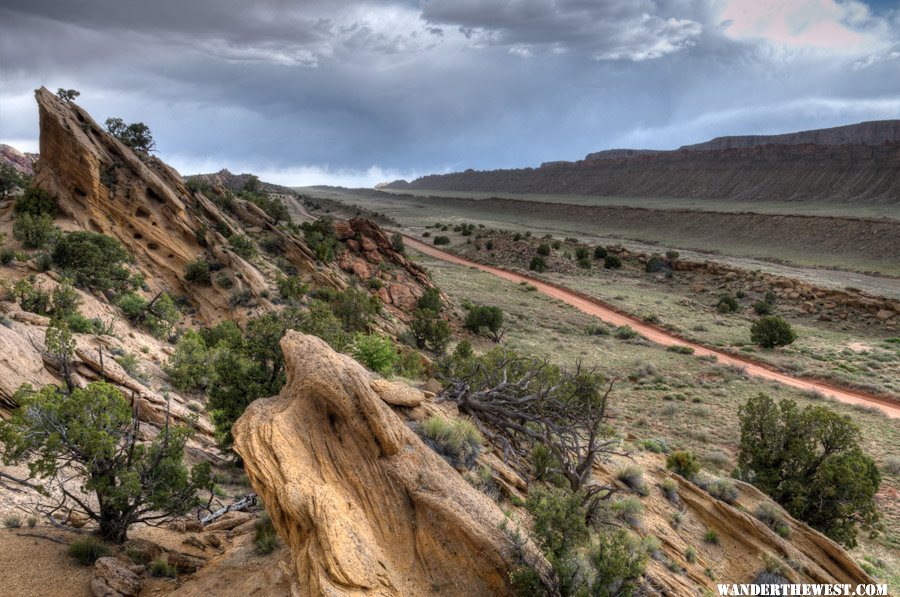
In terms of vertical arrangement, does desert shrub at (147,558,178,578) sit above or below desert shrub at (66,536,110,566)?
below

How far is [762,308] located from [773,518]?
39687mm

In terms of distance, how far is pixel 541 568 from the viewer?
7.28 m

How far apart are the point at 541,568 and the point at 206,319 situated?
24.4 m

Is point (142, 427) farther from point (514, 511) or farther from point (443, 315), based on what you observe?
point (443, 315)

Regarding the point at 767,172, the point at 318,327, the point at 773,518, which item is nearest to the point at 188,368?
the point at 318,327

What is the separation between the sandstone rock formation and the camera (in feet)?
21.3

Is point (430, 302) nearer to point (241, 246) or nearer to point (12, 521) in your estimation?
point (241, 246)

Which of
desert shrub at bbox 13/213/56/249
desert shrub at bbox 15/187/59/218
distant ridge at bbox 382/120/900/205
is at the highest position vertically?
distant ridge at bbox 382/120/900/205

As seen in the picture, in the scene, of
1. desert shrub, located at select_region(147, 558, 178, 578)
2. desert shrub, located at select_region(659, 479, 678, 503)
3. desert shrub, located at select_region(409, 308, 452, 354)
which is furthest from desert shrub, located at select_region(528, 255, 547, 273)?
desert shrub, located at select_region(147, 558, 178, 578)

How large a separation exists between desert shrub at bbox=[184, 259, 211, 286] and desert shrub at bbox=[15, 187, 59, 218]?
6648 millimetres

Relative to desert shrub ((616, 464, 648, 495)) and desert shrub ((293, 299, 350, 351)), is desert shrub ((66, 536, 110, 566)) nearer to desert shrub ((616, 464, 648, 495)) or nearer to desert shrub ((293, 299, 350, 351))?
desert shrub ((293, 299, 350, 351))

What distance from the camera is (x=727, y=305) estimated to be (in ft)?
154

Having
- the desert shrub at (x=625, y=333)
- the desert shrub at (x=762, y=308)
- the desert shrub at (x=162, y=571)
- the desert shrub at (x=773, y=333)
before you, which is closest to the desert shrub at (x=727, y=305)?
the desert shrub at (x=762, y=308)

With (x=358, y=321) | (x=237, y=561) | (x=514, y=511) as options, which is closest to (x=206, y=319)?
(x=358, y=321)
